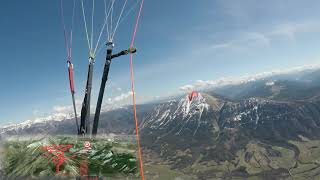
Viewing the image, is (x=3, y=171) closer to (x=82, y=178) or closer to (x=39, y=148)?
(x=39, y=148)

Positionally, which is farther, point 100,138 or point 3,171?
point 100,138

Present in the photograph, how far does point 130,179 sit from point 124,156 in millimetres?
458

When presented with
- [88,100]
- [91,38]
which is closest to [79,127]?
[88,100]

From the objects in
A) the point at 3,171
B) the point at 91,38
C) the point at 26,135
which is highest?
the point at 91,38

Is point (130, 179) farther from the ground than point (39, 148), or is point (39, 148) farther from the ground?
point (39, 148)

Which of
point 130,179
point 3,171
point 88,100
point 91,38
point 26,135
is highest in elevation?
point 91,38

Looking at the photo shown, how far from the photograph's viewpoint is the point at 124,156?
5777 mm

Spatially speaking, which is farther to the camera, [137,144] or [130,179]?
[137,144]

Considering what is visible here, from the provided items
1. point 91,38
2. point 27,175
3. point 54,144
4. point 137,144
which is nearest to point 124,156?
point 137,144

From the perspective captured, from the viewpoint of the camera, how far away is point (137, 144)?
6039 mm

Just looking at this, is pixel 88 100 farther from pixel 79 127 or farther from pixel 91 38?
pixel 91 38

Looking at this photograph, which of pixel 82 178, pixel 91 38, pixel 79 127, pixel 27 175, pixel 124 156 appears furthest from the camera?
pixel 91 38

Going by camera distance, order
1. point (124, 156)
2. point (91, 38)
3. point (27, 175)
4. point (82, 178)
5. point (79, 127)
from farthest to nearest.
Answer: point (91, 38), point (79, 127), point (124, 156), point (82, 178), point (27, 175)

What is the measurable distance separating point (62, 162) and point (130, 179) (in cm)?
111
